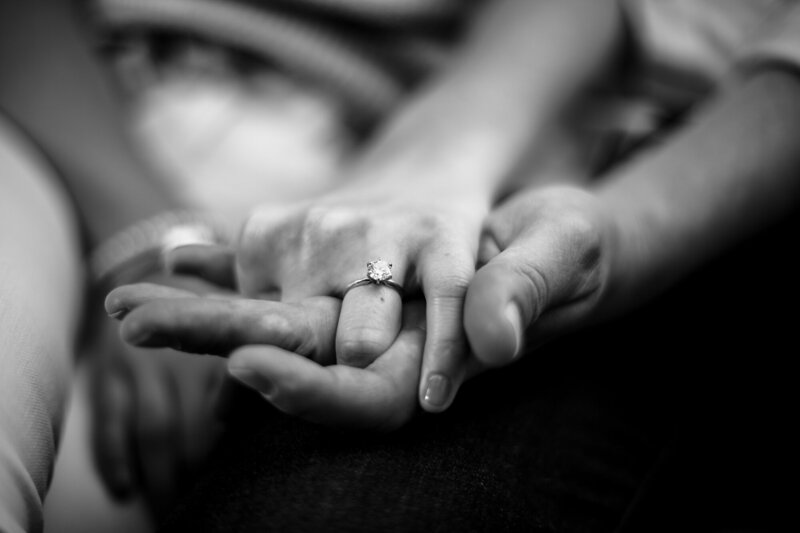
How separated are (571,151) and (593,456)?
1.83ft

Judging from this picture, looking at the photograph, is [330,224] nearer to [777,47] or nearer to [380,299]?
[380,299]

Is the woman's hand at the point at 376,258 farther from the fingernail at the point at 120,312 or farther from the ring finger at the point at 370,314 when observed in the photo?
the fingernail at the point at 120,312

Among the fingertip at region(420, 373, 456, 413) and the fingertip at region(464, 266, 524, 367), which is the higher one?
the fingertip at region(464, 266, 524, 367)

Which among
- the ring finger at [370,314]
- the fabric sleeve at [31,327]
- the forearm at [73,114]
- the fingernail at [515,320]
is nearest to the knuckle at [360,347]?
the ring finger at [370,314]

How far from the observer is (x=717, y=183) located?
2.24ft

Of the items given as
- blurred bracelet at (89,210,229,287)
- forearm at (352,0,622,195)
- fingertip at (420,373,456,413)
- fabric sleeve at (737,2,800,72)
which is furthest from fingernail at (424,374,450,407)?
fabric sleeve at (737,2,800,72)

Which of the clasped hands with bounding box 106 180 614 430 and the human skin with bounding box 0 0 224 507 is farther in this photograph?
the human skin with bounding box 0 0 224 507

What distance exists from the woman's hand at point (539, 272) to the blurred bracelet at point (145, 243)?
1.39 ft

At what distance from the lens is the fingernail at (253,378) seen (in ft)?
1.20

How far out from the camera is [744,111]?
2.33 feet

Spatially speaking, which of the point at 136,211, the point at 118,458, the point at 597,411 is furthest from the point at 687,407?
the point at 136,211

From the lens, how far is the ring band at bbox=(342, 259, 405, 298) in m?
0.48

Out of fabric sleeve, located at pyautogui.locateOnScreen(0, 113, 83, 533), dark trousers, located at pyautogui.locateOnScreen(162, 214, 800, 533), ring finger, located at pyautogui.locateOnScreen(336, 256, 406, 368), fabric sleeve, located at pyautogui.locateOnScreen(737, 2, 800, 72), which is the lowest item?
dark trousers, located at pyautogui.locateOnScreen(162, 214, 800, 533)

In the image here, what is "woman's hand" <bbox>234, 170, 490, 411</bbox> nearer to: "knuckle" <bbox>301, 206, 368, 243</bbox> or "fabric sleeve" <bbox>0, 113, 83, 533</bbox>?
"knuckle" <bbox>301, 206, 368, 243</bbox>
